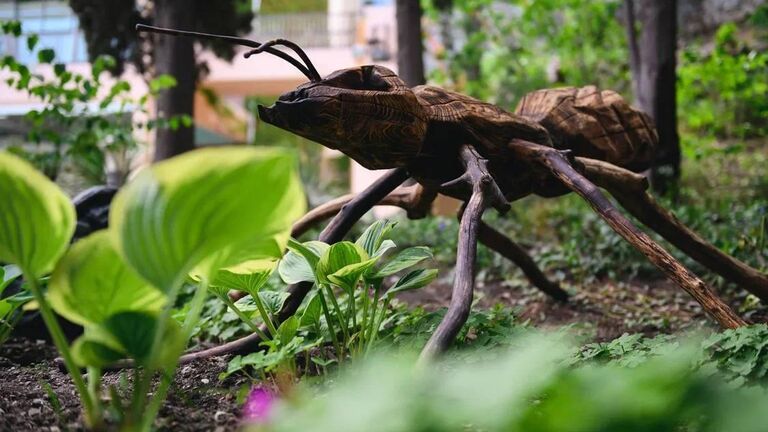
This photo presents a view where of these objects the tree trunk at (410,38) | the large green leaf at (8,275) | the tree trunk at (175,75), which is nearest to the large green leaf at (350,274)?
the large green leaf at (8,275)

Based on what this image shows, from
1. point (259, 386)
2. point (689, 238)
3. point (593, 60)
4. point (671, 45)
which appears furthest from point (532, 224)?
point (593, 60)

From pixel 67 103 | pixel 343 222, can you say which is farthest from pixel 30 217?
pixel 67 103

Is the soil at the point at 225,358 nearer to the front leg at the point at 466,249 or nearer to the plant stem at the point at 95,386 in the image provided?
the plant stem at the point at 95,386

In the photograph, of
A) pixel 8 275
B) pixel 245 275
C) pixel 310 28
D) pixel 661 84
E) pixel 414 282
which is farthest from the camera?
pixel 310 28

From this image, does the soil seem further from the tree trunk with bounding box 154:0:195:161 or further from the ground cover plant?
the tree trunk with bounding box 154:0:195:161

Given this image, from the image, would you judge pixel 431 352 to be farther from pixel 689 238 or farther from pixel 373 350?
pixel 689 238

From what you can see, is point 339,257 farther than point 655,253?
No

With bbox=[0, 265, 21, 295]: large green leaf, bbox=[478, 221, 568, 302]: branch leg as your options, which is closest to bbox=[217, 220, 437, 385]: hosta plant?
bbox=[0, 265, 21, 295]: large green leaf

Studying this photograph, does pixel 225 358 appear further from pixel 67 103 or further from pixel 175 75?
pixel 175 75
